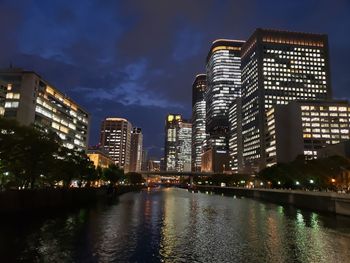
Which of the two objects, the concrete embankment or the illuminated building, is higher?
the illuminated building

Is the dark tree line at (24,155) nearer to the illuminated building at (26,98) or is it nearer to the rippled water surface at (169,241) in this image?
the rippled water surface at (169,241)

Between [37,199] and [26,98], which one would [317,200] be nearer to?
[37,199]

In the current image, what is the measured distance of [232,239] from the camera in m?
44.2

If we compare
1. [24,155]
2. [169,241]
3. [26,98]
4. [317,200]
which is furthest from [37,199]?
[26,98]

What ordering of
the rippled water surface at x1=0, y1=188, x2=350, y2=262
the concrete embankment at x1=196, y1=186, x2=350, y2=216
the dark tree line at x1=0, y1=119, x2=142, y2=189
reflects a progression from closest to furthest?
the rippled water surface at x1=0, y1=188, x2=350, y2=262 < the dark tree line at x1=0, y1=119, x2=142, y2=189 < the concrete embankment at x1=196, y1=186, x2=350, y2=216

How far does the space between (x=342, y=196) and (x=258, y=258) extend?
167ft

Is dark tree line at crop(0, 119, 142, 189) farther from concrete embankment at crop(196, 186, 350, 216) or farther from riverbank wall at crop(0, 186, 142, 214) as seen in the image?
concrete embankment at crop(196, 186, 350, 216)

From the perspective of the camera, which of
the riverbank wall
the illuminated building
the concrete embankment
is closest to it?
the riverbank wall

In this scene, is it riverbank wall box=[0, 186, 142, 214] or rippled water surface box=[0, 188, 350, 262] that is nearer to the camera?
rippled water surface box=[0, 188, 350, 262]

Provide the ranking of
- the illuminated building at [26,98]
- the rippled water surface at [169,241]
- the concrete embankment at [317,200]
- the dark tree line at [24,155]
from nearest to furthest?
1. the rippled water surface at [169,241]
2. the dark tree line at [24,155]
3. the concrete embankment at [317,200]
4. the illuminated building at [26,98]

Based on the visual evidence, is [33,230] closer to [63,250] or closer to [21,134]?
[63,250]

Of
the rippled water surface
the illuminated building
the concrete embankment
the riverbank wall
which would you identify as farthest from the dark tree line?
the illuminated building

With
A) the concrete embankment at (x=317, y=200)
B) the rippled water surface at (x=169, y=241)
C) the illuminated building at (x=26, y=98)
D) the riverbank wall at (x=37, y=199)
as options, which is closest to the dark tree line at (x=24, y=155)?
the riverbank wall at (x=37, y=199)

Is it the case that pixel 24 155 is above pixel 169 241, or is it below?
above
